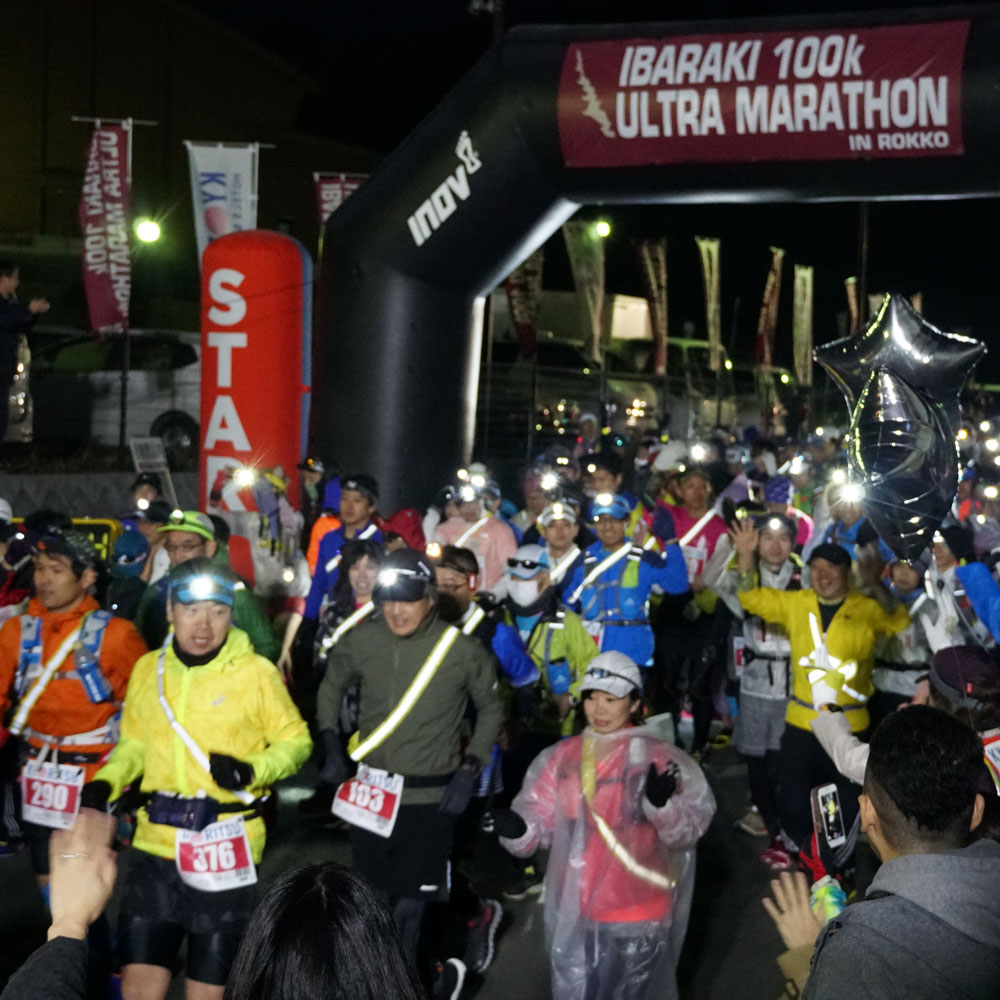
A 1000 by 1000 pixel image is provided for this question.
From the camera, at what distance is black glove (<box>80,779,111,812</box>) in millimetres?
4527

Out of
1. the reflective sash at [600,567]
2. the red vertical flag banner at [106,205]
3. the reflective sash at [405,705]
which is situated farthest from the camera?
the red vertical flag banner at [106,205]

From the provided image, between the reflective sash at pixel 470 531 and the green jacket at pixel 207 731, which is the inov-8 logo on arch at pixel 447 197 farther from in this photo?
the green jacket at pixel 207 731

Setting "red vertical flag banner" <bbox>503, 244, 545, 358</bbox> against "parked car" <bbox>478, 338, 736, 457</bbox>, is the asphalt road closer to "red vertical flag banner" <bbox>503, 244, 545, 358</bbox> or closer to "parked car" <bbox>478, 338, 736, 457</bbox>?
"parked car" <bbox>478, 338, 736, 457</bbox>

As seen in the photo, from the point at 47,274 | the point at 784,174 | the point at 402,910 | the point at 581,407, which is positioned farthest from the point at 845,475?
the point at 47,274

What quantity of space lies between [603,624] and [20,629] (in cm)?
343

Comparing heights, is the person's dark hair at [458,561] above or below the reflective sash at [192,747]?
above

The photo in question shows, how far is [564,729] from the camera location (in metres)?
7.44

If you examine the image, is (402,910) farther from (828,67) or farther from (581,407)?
(581,407)

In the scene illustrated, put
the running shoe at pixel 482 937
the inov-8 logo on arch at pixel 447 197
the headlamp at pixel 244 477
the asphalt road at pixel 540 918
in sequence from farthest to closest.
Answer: the headlamp at pixel 244 477 → the inov-8 logo on arch at pixel 447 197 → the running shoe at pixel 482 937 → the asphalt road at pixel 540 918

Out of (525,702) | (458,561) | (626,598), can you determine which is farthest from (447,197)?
(525,702)

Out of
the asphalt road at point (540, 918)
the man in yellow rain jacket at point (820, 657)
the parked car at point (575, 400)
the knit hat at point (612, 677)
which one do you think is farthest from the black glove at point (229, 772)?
the parked car at point (575, 400)

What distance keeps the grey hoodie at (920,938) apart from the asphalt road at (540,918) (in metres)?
3.47

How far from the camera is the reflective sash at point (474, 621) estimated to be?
642 centimetres

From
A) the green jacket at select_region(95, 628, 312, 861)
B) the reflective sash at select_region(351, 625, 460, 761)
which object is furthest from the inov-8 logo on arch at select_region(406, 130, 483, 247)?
the green jacket at select_region(95, 628, 312, 861)
